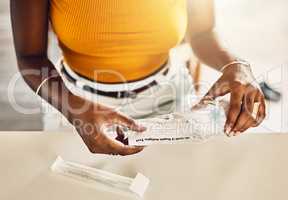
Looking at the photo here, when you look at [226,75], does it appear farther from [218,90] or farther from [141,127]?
[141,127]

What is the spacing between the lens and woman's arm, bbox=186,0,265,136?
3.22 ft

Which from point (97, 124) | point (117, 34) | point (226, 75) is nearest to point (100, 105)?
point (97, 124)

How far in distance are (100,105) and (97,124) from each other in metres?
0.05

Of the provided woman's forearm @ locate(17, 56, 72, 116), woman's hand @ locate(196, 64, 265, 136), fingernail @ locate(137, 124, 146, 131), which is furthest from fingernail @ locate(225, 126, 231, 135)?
woman's forearm @ locate(17, 56, 72, 116)

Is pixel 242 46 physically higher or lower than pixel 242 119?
higher

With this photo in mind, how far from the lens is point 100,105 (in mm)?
1033

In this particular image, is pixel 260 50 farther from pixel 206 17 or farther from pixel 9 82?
pixel 9 82

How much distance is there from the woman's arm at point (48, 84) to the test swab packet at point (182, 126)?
2 cm

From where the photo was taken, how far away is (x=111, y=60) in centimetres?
99

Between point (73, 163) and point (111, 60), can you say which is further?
point (73, 163)

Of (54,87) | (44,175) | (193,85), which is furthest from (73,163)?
(193,85)

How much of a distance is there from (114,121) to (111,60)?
140mm

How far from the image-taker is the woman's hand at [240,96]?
104 cm

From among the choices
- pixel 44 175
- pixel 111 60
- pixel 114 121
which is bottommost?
pixel 44 175
